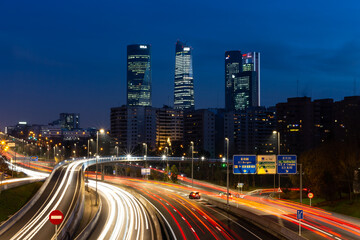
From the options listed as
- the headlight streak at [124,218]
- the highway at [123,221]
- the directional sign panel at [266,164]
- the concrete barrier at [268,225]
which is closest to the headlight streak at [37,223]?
the highway at [123,221]

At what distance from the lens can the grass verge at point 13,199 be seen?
192ft

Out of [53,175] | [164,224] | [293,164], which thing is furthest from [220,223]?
[53,175]

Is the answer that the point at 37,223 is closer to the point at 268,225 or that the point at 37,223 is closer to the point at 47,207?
the point at 47,207

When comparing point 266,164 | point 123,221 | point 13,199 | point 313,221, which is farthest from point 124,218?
point 13,199

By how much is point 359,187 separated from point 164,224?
115 feet

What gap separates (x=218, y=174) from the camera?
475ft

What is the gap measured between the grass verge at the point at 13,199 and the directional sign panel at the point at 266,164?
35.1m

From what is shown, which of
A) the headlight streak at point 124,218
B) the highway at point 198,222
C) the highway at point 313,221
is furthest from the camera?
the headlight streak at point 124,218

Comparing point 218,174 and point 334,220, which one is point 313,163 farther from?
point 218,174

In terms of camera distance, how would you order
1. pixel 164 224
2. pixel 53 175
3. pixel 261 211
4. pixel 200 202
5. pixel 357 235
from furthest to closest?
pixel 53 175 < pixel 200 202 < pixel 261 211 < pixel 164 224 < pixel 357 235

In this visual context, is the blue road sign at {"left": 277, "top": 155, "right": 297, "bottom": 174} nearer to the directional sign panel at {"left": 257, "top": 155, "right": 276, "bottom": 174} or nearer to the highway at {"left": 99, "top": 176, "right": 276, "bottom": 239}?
the directional sign panel at {"left": 257, "top": 155, "right": 276, "bottom": 174}

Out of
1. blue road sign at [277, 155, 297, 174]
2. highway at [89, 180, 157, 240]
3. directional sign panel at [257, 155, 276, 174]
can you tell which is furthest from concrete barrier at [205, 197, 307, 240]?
highway at [89, 180, 157, 240]

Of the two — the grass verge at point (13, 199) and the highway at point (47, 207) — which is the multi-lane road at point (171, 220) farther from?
the grass verge at point (13, 199)

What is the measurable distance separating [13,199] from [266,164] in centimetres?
4044
